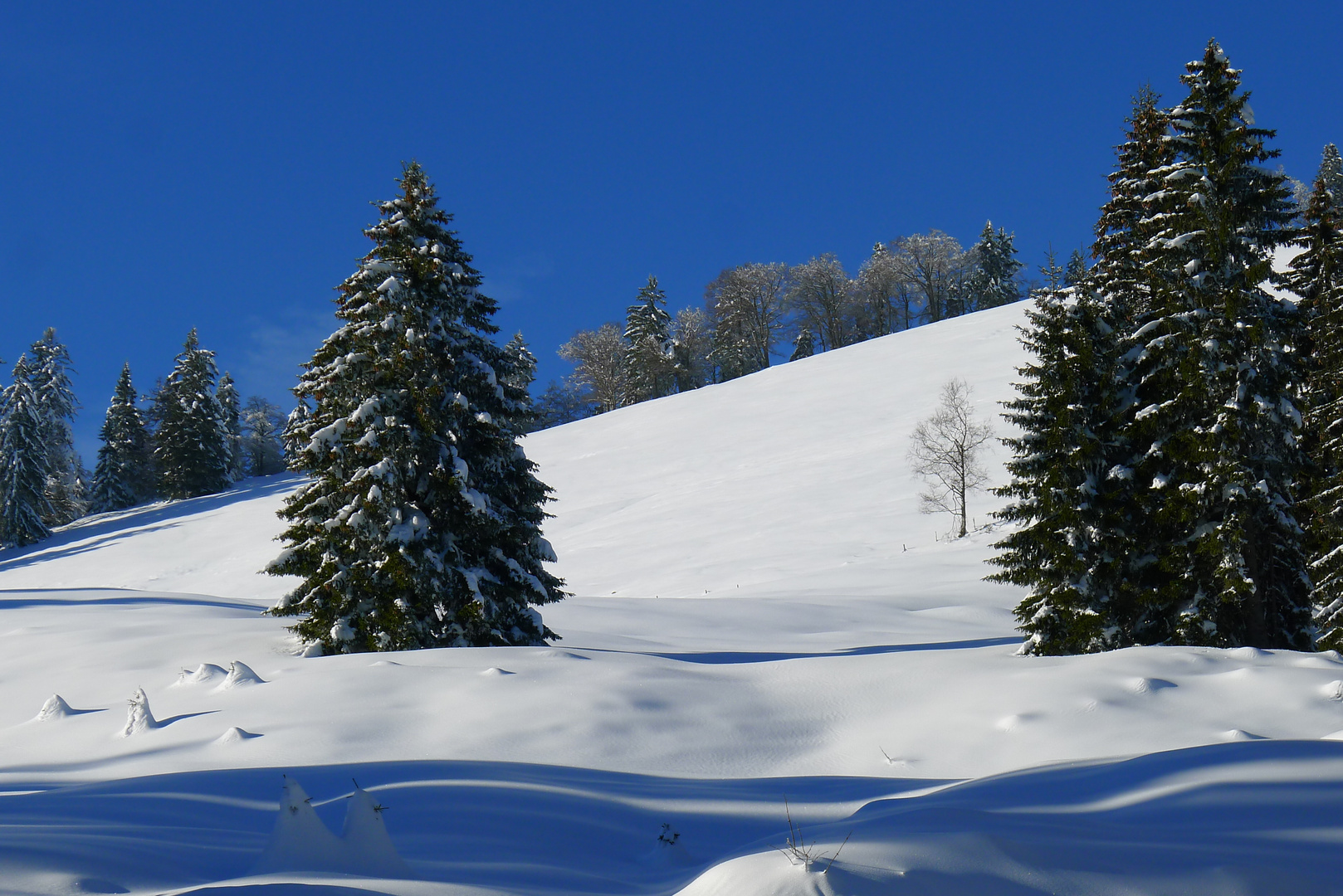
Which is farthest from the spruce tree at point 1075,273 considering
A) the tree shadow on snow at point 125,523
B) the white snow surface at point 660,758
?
the tree shadow on snow at point 125,523

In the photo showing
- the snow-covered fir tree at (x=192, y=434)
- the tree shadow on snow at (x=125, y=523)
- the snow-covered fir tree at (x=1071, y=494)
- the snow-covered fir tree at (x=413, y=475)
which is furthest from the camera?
the snow-covered fir tree at (x=192, y=434)

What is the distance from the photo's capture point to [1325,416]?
19.8 meters

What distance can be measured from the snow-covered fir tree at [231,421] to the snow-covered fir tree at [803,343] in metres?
50.7

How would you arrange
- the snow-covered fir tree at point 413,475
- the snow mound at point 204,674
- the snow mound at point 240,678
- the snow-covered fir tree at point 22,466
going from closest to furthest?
the snow mound at point 240,678
the snow mound at point 204,674
the snow-covered fir tree at point 413,475
the snow-covered fir tree at point 22,466

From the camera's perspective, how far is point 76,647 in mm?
15617

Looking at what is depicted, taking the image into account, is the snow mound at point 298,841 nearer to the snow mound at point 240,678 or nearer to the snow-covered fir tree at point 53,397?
the snow mound at point 240,678

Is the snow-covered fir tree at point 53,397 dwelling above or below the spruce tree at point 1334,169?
below

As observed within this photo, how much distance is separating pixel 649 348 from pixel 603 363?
4530mm

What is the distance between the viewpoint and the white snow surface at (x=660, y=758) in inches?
150

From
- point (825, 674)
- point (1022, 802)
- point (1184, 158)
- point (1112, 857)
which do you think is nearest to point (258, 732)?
point (825, 674)

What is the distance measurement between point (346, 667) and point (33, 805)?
Answer: 6.21 meters

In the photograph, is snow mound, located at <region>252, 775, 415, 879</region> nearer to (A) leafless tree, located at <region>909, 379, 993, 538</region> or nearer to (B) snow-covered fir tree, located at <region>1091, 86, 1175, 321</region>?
(B) snow-covered fir tree, located at <region>1091, 86, 1175, 321</region>

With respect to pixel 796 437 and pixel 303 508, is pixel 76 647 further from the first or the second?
pixel 796 437

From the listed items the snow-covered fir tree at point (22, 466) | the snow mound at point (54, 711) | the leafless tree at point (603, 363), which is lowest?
the snow mound at point (54, 711)
